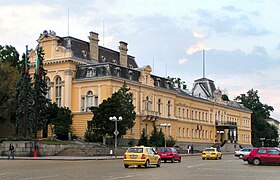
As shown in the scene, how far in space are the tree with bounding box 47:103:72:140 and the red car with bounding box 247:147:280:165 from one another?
1568 inches

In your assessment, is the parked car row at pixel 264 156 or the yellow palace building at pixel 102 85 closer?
the parked car row at pixel 264 156

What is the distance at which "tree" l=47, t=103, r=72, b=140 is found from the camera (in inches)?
2908

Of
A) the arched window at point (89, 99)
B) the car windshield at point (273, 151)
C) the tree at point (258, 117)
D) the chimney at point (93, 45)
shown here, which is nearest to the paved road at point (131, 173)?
the car windshield at point (273, 151)

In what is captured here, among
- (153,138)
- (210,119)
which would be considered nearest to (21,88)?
(153,138)

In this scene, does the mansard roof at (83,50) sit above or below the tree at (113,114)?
above

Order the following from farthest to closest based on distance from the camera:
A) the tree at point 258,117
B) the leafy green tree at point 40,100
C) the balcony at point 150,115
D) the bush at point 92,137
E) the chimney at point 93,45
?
the tree at point 258,117
the chimney at point 93,45
the balcony at point 150,115
the bush at point 92,137
the leafy green tree at point 40,100

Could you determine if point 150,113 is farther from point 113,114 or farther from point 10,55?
point 10,55

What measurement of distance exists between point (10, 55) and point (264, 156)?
179 feet

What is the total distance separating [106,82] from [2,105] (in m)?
15.4

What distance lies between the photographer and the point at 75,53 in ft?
261

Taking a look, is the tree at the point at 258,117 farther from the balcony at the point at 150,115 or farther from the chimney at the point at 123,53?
the balcony at the point at 150,115

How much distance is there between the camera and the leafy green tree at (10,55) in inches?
3210

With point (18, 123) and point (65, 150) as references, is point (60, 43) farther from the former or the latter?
point (65, 150)

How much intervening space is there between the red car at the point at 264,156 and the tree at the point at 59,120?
39.8 meters
